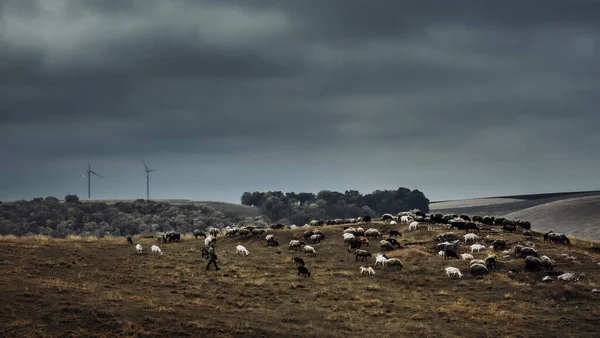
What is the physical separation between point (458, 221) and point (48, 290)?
46.8 m

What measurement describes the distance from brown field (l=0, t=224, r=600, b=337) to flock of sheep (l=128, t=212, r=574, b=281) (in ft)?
3.27

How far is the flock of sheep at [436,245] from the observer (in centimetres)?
4872

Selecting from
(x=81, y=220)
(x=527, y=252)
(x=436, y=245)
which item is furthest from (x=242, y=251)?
(x=81, y=220)

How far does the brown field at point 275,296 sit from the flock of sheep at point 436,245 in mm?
996

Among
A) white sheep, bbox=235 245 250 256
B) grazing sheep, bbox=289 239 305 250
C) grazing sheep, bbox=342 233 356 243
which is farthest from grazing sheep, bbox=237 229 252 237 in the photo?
grazing sheep, bbox=342 233 356 243

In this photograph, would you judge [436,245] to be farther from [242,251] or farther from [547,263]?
[242,251]

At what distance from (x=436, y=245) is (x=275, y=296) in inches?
942

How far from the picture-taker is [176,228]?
7037 inches

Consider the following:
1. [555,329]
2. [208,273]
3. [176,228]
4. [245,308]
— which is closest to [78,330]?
[245,308]

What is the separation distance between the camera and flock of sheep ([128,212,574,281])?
Result: 160ft

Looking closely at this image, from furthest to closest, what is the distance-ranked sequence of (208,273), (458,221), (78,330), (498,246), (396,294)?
(458,221)
(498,246)
(208,273)
(396,294)
(78,330)

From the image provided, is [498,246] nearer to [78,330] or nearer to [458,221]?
[458,221]

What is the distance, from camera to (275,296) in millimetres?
41062

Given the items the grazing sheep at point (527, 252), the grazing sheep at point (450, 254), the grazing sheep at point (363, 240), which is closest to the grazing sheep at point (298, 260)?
the grazing sheep at point (363, 240)
